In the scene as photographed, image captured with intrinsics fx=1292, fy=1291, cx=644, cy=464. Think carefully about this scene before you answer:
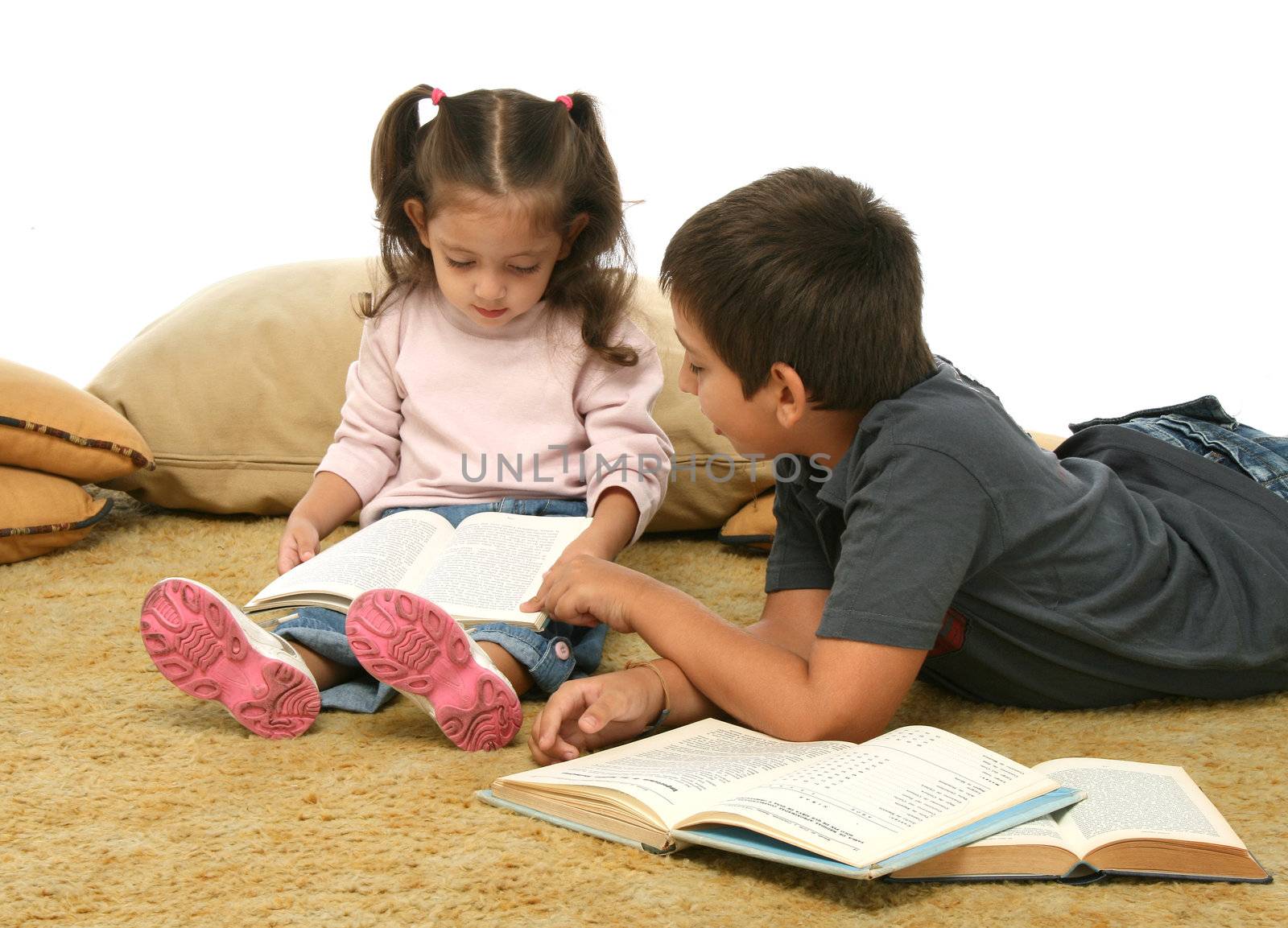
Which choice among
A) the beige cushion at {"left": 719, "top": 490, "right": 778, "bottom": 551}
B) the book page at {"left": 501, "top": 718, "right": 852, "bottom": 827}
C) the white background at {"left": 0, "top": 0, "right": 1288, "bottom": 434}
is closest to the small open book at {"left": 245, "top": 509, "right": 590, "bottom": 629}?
the book page at {"left": 501, "top": 718, "right": 852, "bottom": 827}

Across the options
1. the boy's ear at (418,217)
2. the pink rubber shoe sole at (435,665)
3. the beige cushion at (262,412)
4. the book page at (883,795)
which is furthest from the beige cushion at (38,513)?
the book page at (883,795)

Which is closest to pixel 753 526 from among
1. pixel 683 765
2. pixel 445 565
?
pixel 445 565

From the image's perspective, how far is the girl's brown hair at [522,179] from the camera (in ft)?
5.04

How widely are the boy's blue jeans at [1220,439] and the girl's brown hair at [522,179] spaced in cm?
65

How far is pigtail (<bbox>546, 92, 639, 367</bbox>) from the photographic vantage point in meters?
1.63

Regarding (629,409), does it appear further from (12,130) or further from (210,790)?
(12,130)

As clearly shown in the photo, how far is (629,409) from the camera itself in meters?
1.65

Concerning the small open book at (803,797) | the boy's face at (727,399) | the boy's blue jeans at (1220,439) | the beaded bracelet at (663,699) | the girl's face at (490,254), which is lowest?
the beaded bracelet at (663,699)

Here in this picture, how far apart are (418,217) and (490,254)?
0.16 m

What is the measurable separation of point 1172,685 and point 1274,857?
352 millimetres

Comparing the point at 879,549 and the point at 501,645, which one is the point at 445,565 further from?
the point at 879,549

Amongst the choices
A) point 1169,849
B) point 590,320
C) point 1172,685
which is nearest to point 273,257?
point 590,320

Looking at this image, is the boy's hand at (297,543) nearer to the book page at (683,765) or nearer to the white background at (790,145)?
the book page at (683,765)

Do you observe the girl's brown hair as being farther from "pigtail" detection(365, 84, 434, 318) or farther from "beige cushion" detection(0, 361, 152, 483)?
"beige cushion" detection(0, 361, 152, 483)
